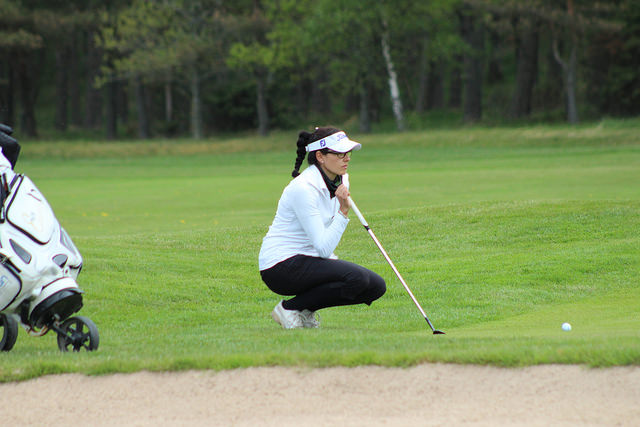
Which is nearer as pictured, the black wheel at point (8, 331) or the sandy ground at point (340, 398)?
the sandy ground at point (340, 398)

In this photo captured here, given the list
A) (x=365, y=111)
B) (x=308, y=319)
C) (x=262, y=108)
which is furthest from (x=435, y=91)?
(x=308, y=319)

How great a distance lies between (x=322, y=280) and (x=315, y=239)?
420mm

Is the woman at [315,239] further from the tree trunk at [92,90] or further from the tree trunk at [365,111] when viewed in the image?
the tree trunk at [92,90]

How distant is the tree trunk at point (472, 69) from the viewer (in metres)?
53.8

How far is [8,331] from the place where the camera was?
6742mm

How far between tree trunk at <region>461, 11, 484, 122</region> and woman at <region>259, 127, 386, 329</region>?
46.1m

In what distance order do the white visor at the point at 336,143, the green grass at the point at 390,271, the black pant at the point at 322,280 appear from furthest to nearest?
the black pant at the point at 322,280 < the white visor at the point at 336,143 < the green grass at the point at 390,271

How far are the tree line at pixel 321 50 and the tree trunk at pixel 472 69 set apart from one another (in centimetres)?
10

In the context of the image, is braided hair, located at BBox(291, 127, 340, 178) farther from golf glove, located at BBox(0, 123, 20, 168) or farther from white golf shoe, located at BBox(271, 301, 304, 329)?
golf glove, located at BBox(0, 123, 20, 168)

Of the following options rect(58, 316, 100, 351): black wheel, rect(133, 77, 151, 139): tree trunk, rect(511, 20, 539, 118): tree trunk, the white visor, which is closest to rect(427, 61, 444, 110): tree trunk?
rect(511, 20, 539, 118): tree trunk

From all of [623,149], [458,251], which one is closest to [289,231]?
[458,251]

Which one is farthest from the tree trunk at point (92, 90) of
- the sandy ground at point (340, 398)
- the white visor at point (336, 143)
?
the sandy ground at point (340, 398)

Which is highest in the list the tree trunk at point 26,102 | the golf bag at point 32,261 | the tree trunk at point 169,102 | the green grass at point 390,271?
the golf bag at point 32,261

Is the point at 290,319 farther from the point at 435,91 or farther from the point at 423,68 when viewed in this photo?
the point at 435,91
